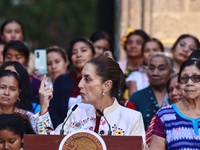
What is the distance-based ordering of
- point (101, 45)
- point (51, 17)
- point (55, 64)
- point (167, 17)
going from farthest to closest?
point (51, 17) → point (167, 17) → point (101, 45) → point (55, 64)

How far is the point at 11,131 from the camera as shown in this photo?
8203 millimetres

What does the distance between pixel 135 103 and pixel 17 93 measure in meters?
1.65

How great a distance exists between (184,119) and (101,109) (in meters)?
0.72

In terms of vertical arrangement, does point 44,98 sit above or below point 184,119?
above

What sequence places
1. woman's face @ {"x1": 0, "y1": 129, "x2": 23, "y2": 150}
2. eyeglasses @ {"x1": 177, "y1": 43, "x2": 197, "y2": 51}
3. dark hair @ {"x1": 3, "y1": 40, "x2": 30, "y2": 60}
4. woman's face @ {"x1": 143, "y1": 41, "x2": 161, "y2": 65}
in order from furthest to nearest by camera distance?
woman's face @ {"x1": 143, "y1": 41, "x2": 161, "y2": 65}
eyeglasses @ {"x1": 177, "y1": 43, "x2": 197, "y2": 51}
dark hair @ {"x1": 3, "y1": 40, "x2": 30, "y2": 60}
woman's face @ {"x1": 0, "y1": 129, "x2": 23, "y2": 150}

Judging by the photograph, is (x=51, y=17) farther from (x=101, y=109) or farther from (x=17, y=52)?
(x=101, y=109)

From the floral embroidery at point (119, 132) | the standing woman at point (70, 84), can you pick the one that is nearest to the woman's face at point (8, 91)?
the standing woman at point (70, 84)

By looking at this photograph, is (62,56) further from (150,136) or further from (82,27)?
(82,27)

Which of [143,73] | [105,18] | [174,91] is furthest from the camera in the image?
[105,18]

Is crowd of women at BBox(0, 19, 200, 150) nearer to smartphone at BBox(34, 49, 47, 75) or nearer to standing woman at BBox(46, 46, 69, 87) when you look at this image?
standing woman at BBox(46, 46, 69, 87)

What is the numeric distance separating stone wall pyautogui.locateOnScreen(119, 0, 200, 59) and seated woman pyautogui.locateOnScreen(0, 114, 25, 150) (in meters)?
5.05

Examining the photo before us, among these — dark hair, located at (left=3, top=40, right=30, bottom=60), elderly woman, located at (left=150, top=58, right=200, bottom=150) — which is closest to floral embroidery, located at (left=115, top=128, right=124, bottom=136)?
elderly woman, located at (left=150, top=58, right=200, bottom=150)

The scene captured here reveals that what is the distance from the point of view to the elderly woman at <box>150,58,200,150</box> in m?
7.59

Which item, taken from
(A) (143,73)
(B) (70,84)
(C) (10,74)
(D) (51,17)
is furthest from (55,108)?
(D) (51,17)
